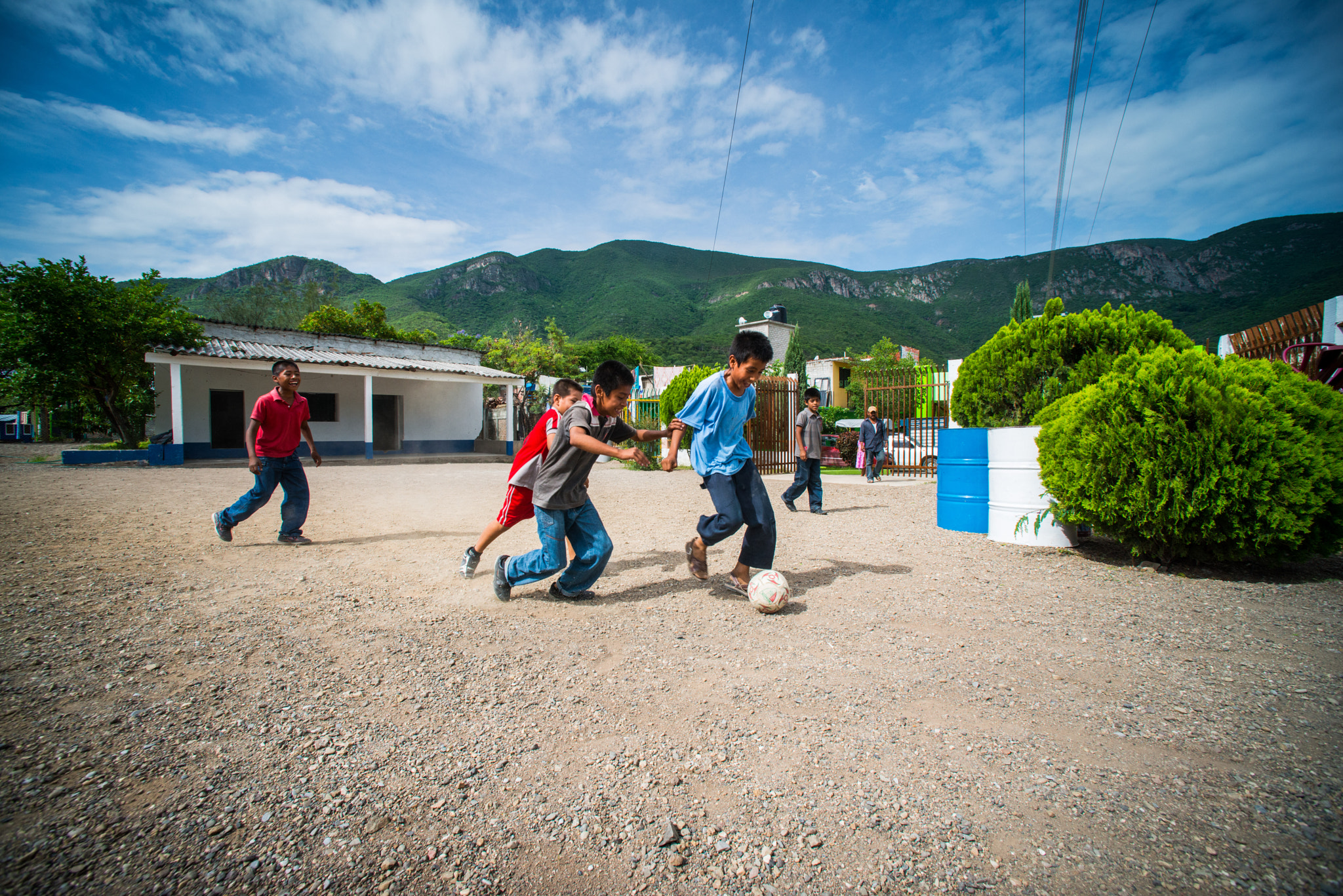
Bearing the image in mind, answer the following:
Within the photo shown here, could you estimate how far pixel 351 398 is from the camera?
21703 mm

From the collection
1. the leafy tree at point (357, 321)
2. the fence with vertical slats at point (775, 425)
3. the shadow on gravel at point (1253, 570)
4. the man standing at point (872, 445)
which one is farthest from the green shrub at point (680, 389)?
the leafy tree at point (357, 321)

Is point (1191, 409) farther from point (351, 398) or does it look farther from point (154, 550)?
point (351, 398)

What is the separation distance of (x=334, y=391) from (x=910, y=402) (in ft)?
64.7

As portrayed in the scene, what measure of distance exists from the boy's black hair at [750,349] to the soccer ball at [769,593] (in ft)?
4.86

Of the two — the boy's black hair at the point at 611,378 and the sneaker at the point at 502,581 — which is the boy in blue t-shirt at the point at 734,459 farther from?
the sneaker at the point at 502,581

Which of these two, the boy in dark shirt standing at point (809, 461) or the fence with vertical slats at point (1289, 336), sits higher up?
the fence with vertical slats at point (1289, 336)

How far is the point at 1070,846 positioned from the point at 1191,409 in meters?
3.99

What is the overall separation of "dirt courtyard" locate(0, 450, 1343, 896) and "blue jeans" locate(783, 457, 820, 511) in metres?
3.73

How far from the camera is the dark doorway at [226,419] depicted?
19.0m

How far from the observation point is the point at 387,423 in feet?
77.3

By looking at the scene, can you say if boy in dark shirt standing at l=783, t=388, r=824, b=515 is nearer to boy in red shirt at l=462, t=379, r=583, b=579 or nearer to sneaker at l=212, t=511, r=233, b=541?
boy in red shirt at l=462, t=379, r=583, b=579

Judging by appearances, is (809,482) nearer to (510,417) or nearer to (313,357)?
(510,417)

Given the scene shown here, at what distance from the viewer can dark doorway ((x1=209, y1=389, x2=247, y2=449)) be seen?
746 inches

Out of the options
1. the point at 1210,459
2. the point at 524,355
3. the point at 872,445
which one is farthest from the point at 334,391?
the point at 1210,459
